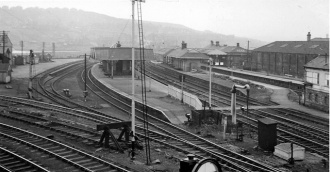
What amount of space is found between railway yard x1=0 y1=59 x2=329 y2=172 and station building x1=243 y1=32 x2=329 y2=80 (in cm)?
1798

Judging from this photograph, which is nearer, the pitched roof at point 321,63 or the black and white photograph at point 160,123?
the black and white photograph at point 160,123

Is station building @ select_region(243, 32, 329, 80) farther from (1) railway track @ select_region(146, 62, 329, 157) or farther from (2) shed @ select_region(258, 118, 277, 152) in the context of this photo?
(2) shed @ select_region(258, 118, 277, 152)

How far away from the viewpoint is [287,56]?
5441 cm

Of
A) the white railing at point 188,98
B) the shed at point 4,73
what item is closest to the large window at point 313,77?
the white railing at point 188,98

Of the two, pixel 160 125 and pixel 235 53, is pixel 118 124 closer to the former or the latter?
pixel 160 125

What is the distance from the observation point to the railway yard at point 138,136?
542 inches

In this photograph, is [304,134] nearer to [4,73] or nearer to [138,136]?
[138,136]

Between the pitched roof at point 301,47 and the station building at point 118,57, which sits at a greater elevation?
the pitched roof at point 301,47

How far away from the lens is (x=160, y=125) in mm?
22406

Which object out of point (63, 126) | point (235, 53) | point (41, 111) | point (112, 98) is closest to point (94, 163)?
point (63, 126)

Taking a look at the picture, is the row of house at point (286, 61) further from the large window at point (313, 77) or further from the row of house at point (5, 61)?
the row of house at point (5, 61)

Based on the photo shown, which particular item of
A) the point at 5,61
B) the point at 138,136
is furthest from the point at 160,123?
the point at 5,61

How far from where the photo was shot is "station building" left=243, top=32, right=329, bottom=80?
5006 cm

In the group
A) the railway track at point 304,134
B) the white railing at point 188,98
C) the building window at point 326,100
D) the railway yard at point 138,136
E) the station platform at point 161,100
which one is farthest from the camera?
the building window at point 326,100
